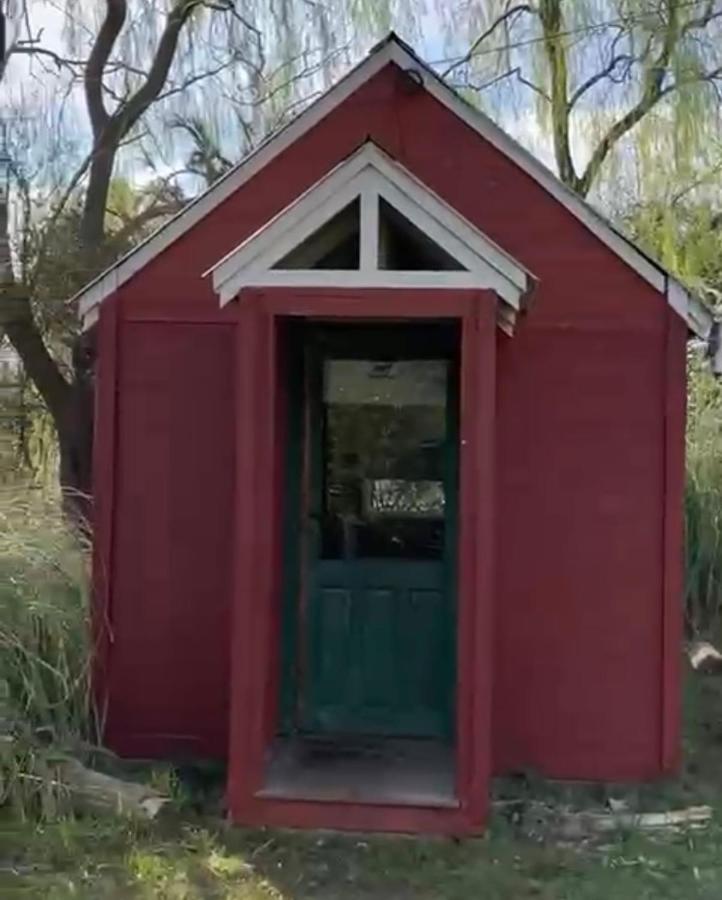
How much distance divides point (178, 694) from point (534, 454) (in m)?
2.40

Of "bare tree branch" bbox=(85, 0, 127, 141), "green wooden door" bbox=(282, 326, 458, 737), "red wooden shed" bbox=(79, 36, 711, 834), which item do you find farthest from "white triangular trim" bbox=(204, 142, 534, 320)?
"bare tree branch" bbox=(85, 0, 127, 141)

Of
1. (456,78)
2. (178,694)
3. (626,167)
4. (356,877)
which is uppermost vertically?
(456,78)

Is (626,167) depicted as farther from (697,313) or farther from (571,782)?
(571,782)

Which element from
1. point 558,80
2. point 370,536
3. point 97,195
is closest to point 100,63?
point 97,195

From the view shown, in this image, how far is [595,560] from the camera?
7.36 m

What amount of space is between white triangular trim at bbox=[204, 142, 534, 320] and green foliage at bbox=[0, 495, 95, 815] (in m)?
1.72

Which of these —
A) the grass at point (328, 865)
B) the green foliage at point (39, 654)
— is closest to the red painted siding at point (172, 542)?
the green foliage at point (39, 654)

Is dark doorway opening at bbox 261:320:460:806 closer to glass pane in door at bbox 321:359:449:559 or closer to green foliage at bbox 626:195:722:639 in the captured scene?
glass pane in door at bbox 321:359:449:559

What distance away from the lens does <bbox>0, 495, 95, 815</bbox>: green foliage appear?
20.4 ft

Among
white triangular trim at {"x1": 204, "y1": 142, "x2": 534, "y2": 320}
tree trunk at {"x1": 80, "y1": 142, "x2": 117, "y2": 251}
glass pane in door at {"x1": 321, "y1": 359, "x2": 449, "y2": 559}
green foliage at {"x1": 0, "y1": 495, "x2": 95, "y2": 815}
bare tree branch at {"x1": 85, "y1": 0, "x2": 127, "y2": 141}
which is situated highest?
bare tree branch at {"x1": 85, "y1": 0, "x2": 127, "y2": 141}

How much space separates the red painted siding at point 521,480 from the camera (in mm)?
7320

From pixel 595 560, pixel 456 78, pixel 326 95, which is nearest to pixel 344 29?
pixel 456 78

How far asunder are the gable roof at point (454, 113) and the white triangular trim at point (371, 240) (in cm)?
120

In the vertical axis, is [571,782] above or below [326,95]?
below
